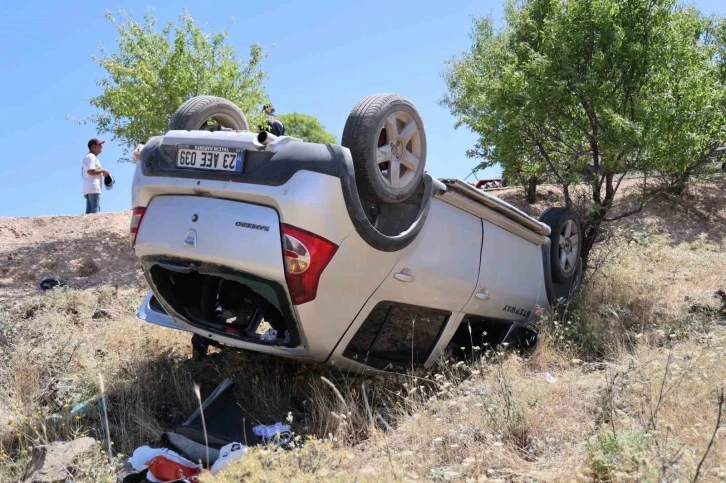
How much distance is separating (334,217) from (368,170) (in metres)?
0.48

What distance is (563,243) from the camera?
24.0 ft

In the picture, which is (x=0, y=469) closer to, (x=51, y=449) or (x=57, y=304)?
(x=51, y=449)

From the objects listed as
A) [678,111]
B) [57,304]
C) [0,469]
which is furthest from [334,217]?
[678,111]

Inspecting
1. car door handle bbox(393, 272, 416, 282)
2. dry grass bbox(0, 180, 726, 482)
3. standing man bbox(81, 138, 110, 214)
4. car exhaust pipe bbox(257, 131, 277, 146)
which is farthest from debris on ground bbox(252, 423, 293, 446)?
standing man bbox(81, 138, 110, 214)

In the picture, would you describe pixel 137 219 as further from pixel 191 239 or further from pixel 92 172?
pixel 92 172

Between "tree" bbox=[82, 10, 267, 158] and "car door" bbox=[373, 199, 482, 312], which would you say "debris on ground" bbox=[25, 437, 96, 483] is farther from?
"tree" bbox=[82, 10, 267, 158]

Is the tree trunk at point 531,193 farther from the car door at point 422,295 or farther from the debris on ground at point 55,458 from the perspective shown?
the debris on ground at point 55,458

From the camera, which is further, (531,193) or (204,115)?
(531,193)

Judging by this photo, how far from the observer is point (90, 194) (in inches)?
543

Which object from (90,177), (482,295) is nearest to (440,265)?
(482,295)

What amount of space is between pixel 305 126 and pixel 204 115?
4560 centimetres

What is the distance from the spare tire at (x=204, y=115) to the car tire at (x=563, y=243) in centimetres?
351

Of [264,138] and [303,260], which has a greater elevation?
[264,138]

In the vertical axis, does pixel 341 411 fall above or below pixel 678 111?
below
